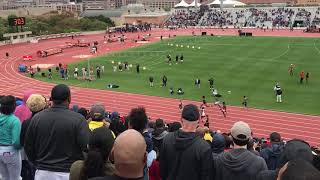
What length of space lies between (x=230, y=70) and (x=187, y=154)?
124 feet

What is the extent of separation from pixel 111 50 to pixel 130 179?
59.5 metres

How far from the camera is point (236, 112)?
1191 inches

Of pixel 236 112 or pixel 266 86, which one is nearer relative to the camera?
pixel 236 112

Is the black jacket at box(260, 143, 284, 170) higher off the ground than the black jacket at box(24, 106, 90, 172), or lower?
lower

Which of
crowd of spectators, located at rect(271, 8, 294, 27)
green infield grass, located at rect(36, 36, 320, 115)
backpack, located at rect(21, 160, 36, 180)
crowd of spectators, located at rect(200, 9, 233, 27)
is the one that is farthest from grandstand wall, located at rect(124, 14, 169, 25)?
backpack, located at rect(21, 160, 36, 180)

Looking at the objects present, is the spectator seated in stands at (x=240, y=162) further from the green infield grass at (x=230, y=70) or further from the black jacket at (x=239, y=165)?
the green infield grass at (x=230, y=70)

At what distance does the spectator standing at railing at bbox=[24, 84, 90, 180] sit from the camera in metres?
6.80

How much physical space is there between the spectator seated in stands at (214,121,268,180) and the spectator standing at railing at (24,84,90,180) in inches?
82.8

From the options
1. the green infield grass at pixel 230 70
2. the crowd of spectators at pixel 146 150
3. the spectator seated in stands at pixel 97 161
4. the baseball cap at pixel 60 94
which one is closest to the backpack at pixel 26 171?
the crowd of spectators at pixel 146 150

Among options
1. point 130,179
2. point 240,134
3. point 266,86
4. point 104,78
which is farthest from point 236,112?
point 130,179

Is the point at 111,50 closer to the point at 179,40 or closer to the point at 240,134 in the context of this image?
the point at 179,40

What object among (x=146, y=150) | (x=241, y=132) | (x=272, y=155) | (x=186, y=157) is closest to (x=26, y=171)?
(x=146, y=150)

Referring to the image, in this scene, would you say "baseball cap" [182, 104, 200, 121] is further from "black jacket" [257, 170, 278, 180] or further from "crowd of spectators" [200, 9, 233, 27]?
"crowd of spectators" [200, 9, 233, 27]

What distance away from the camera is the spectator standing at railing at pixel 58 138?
6.80m
